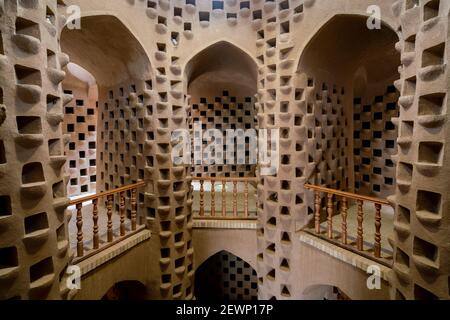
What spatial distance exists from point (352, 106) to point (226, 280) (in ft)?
18.3

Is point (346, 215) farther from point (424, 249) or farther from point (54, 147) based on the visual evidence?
point (54, 147)

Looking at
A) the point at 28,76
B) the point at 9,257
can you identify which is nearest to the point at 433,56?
the point at 28,76

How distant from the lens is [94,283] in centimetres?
317

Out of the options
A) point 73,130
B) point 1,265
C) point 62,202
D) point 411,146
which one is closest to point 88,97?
point 73,130

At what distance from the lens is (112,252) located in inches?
134

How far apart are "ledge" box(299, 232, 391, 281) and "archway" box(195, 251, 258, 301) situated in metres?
3.62

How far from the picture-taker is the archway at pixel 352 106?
3891 millimetres

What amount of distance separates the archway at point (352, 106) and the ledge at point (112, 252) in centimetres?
284

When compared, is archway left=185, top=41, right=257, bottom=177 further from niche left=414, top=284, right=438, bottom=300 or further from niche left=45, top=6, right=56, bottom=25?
niche left=414, top=284, right=438, bottom=300

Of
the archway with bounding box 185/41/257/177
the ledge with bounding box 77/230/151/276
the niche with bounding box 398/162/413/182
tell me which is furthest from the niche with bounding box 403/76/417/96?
the archway with bounding box 185/41/257/177

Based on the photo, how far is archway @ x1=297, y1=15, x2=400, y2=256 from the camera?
389 centimetres

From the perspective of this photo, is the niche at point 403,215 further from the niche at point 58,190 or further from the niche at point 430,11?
the niche at point 58,190

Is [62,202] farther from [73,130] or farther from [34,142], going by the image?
[73,130]
